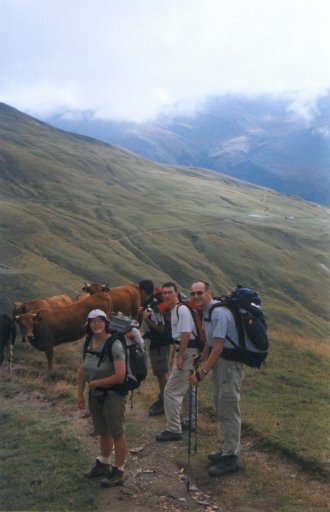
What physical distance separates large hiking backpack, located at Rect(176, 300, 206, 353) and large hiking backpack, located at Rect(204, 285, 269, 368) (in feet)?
4.13

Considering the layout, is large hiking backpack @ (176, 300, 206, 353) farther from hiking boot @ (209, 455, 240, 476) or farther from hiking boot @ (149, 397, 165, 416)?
hiking boot @ (149, 397, 165, 416)

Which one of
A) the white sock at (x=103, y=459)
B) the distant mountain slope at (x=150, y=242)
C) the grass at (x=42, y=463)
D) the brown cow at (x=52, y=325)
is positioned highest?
the distant mountain slope at (x=150, y=242)

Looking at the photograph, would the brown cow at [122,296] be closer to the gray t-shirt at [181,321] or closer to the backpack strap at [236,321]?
the gray t-shirt at [181,321]

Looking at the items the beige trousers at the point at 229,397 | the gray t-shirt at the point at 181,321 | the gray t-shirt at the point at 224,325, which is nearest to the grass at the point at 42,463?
the beige trousers at the point at 229,397

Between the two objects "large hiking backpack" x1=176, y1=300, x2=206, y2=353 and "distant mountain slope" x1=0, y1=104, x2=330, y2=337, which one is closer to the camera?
"large hiking backpack" x1=176, y1=300, x2=206, y2=353

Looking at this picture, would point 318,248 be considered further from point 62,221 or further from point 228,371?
point 228,371

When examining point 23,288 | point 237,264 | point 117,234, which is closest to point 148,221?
point 117,234

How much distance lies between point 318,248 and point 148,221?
194 ft

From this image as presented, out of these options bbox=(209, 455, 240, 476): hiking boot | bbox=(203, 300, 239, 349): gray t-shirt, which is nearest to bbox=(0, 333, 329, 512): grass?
bbox=(209, 455, 240, 476): hiking boot

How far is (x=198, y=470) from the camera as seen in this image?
10.1 metres

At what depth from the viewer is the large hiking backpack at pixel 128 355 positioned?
9.20m

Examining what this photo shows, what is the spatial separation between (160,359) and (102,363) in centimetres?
391

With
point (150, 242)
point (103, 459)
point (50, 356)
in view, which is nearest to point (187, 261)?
point (150, 242)

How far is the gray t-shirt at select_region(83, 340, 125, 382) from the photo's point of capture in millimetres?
9034
